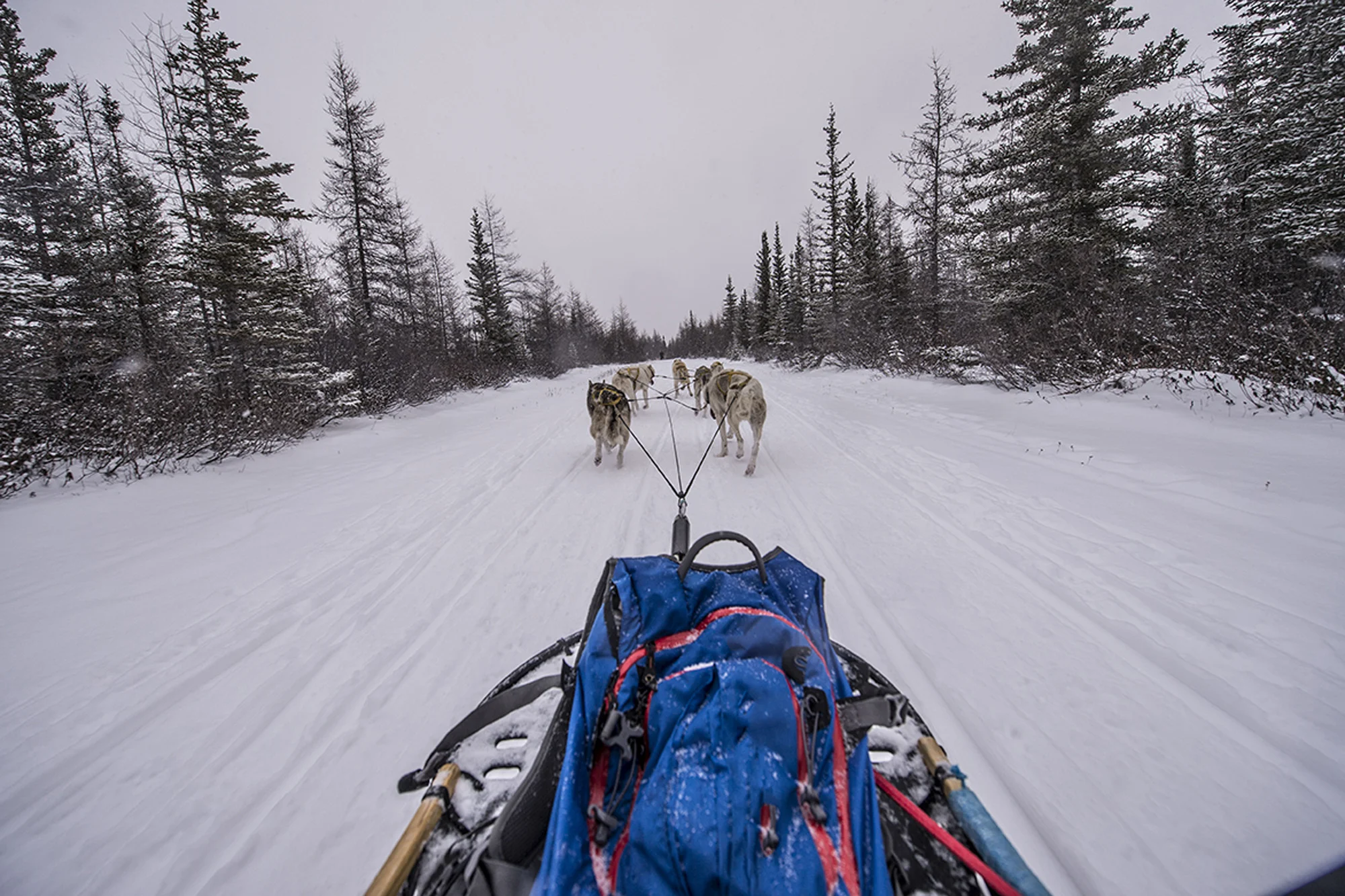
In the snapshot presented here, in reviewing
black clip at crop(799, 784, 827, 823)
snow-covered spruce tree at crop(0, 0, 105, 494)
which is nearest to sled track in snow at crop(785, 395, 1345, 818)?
black clip at crop(799, 784, 827, 823)

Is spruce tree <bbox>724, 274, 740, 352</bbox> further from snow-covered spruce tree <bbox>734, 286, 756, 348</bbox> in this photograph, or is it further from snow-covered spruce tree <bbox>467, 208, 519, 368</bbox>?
snow-covered spruce tree <bbox>467, 208, 519, 368</bbox>

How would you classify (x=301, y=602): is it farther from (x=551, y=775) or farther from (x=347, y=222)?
(x=347, y=222)

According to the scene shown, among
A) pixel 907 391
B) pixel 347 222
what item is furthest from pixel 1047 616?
pixel 347 222

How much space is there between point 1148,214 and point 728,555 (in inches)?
563

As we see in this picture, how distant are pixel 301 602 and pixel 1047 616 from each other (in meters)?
4.97

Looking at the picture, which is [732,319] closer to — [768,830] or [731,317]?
[731,317]

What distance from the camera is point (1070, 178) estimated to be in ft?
37.1

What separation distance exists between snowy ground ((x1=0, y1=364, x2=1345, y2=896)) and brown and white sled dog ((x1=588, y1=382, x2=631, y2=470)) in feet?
3.22

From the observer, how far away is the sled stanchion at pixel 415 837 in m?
1.25

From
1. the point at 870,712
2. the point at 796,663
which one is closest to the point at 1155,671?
the point at 870,712

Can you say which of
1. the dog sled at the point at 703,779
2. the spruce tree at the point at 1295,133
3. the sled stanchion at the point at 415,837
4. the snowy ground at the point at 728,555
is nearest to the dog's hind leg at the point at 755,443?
the snowy ground at the point at 728,555

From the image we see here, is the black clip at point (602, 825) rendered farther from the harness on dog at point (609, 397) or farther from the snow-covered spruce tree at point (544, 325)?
the snow-covered spruce tree at point (544, 325)

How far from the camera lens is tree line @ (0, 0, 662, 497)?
6831mm

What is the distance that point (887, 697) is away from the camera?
63.6 inches
